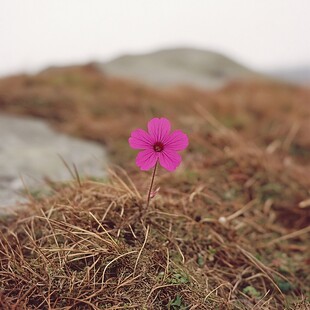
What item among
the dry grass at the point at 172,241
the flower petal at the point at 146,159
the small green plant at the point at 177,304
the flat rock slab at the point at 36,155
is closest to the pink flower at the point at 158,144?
the flower petal at the point at 146,159

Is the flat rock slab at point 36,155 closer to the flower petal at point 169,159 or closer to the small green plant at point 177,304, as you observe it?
the flower petal at point 169,159

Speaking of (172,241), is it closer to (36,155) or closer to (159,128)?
(159,128)

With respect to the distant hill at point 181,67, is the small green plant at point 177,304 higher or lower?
higher

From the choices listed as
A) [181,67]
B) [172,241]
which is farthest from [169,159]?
[181,67]

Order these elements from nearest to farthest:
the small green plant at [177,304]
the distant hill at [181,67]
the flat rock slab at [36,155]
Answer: the small green plant at [177,304]
the flat rock slab at [36,155]
the distant hill at [181,67]

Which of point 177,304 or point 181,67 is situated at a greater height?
point 177,304

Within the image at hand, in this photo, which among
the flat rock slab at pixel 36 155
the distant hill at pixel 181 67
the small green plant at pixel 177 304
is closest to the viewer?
the small green plant at pixel 177 304

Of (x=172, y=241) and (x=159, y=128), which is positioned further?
(x=172, y=241)
